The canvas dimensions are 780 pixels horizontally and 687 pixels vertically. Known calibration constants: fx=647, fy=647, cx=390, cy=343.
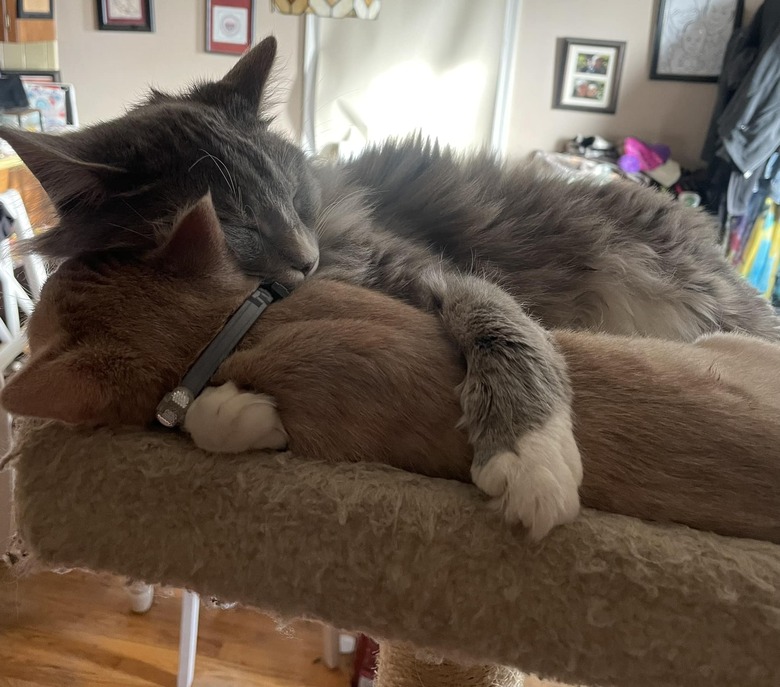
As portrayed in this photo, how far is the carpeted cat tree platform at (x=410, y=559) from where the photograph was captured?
25.3 inches

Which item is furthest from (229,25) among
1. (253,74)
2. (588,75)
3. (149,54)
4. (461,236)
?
(461,236)

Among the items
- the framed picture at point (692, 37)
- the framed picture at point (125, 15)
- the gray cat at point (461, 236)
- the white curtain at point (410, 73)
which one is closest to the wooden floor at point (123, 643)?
the gray cat at point (461, 236)

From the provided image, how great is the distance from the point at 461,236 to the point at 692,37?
3263 millimetres

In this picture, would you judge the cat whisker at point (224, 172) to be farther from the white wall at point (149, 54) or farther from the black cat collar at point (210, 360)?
the white wall at point (149, 54)

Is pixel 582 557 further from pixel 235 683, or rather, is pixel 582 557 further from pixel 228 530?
pixel 235 683

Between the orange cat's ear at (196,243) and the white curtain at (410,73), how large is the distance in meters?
2.95

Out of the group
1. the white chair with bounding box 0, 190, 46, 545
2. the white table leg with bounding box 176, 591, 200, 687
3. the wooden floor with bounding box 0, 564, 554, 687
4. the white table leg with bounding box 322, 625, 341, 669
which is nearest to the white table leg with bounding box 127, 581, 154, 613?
the wooden floor with bounding box 0, 564, 554, 687

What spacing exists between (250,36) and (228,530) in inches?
153

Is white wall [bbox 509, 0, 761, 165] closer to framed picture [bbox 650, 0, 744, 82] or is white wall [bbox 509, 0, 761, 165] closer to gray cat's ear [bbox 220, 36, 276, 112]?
framed picture [bbox 650, 0, 744, 82]

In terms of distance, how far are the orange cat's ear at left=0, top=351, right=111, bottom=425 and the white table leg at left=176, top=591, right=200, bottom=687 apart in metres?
1.20

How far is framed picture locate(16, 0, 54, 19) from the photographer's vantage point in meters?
3.62

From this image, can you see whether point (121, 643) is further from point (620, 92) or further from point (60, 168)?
point (620, 92)

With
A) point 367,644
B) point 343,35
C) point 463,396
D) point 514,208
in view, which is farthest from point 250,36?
point 463,396

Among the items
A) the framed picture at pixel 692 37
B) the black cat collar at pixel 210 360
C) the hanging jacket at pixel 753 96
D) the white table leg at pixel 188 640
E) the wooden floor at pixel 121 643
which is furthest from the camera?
the framed picture at pixel 692 37
